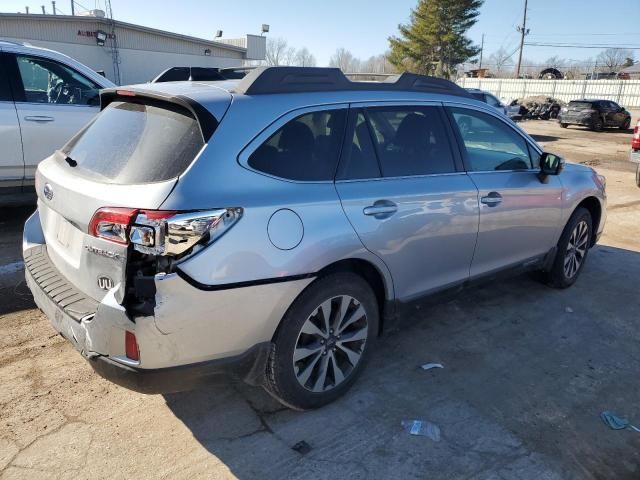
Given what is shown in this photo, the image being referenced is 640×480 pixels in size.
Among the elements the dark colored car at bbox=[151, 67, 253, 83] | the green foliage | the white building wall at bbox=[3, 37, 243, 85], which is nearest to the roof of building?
the white building wall at bbox=[3, 37, 243, 85]

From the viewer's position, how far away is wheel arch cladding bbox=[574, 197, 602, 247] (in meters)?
5.00

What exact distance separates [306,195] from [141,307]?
0.97 meters

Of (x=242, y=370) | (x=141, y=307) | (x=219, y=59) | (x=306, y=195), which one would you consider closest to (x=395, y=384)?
(x=242, y=370)

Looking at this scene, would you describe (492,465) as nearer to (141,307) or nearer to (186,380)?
Answer: (186,380)

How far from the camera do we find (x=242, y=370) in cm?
262

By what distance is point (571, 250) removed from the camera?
492 cm

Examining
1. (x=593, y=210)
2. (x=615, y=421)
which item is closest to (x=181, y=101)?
(x=615, y=421)

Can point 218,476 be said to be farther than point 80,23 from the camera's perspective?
No

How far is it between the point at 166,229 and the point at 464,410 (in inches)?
78.6

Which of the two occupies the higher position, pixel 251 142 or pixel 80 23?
pixel 80 23

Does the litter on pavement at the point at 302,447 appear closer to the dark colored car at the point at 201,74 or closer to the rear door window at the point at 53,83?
the dark colored car at the point at 201,74

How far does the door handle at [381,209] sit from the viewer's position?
9.79 ft

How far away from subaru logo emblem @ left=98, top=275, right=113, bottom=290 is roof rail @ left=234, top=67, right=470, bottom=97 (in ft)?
3.70

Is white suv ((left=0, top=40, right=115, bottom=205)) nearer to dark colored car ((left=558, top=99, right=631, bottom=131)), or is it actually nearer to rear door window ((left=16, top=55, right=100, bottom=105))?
rear door window ((left=16, top=55, right=100, bottom=105))
